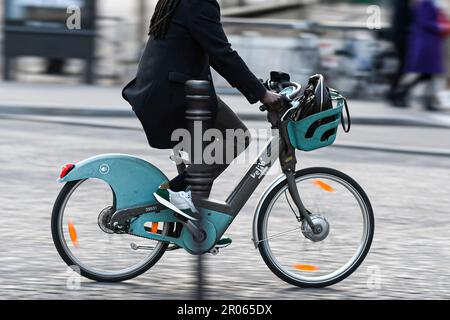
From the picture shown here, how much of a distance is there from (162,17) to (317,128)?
92 centimetres

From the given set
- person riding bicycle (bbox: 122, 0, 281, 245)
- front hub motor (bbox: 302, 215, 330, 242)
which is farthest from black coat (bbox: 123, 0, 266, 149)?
front hub motor (bbox: 302, 215, 330, 242)

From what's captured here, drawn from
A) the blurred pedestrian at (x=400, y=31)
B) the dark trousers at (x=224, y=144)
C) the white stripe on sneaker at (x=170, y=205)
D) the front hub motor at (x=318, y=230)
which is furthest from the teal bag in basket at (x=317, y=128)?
the blurred pedestrian at (x=400, y=31)

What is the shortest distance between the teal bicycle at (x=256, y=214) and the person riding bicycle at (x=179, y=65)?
0.23 meters

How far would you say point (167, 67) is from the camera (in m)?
5.32

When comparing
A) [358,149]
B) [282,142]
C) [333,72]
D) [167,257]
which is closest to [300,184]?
[282,142]

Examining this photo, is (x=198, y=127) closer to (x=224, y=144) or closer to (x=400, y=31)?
(x=224, y=144)

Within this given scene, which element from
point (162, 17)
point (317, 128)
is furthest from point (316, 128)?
point (162, 17)

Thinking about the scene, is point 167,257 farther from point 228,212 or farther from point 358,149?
point 358,149

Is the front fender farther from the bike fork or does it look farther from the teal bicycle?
the bike fork

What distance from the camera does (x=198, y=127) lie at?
17.3 feet

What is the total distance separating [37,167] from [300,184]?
446 centimetres

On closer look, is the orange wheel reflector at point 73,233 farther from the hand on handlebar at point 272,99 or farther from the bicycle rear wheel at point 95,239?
the hand on handlebar at point 272,99

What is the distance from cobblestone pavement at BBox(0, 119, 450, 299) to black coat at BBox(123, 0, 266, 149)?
876 mm

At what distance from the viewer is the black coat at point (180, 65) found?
526cm
